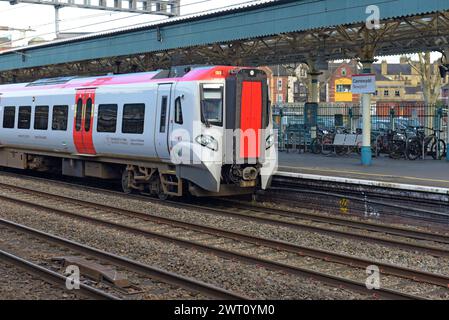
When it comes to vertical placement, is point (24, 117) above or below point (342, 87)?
below

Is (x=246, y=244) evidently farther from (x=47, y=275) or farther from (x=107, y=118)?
(x=107, y=118)

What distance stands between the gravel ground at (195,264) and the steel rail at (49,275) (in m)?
1.55

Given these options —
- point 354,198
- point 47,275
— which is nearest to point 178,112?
point 354,198

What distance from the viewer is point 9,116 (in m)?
20.8

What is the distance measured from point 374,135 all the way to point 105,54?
1099 centimetres

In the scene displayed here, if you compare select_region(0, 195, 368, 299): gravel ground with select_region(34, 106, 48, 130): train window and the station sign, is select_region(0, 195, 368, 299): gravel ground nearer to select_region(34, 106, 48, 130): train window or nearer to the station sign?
select_region(34, 106, 48, 130): train window

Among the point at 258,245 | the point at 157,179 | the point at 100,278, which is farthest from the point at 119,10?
the point at 100,278

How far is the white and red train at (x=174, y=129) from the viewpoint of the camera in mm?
13508

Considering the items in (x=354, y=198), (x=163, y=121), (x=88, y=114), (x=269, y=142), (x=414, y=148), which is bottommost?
(x=354, y=198)

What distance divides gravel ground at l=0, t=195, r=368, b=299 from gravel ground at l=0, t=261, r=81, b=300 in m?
1.73

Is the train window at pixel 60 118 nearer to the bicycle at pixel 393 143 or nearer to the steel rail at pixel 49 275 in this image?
the steel rail at pixel 49 275

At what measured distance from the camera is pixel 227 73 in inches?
544

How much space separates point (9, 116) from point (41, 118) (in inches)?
93.2

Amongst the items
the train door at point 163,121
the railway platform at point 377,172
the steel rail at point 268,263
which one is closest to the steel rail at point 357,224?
the railway platform at point 377,172
